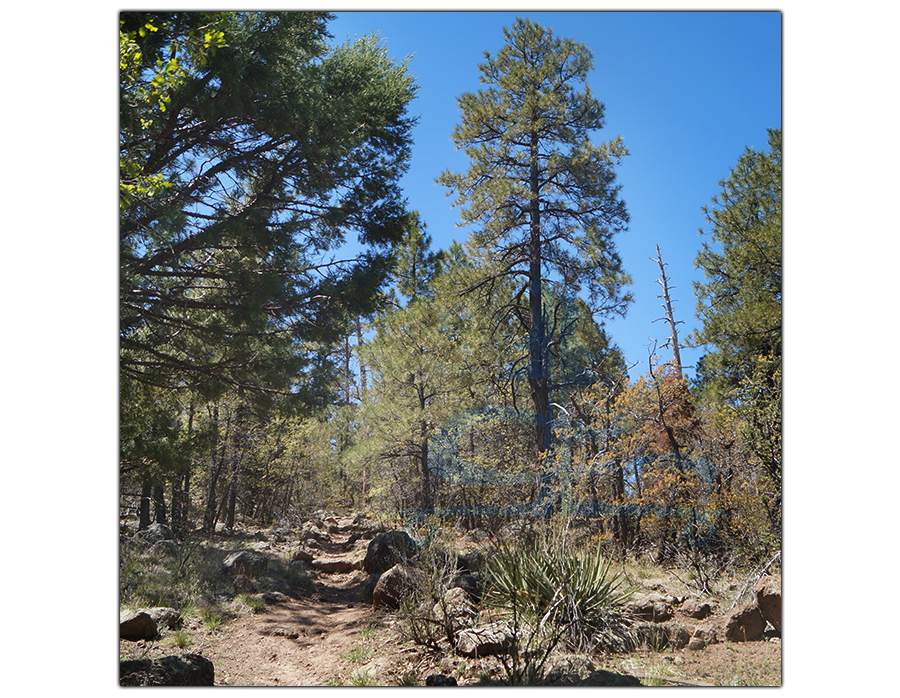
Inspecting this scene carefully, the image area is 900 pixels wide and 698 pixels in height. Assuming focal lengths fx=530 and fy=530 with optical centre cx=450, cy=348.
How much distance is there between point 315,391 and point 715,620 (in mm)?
4887

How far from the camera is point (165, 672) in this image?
2703mm

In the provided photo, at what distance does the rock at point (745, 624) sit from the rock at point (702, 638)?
0.33 ft

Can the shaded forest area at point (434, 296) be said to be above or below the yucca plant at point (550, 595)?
above

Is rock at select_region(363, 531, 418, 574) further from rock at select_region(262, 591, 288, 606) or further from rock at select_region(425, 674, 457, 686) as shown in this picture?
rock at select_region(425, 674, 457, 686)

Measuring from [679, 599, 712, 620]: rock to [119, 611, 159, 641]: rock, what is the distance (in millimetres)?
4126

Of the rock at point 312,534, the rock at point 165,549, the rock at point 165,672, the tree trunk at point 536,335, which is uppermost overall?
the tree trunk at point 536,335

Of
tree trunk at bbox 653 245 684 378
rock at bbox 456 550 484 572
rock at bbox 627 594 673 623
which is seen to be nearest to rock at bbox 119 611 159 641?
rock at bbox 456 550 484 572

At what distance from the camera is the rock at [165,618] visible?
3.96 m

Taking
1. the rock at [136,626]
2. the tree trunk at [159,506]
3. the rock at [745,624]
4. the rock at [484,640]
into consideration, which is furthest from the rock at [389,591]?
the tree trunk at [159,506]

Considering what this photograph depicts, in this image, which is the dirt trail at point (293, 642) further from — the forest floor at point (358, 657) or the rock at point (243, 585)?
the rock at point (243, 585)

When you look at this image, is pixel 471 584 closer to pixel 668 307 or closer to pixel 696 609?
pixel 696 609

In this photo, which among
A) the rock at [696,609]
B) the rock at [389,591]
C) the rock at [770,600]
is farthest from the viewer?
the rock at [389,591]

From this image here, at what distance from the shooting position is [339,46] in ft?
19.4

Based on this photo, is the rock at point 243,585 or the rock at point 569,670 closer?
the rock at point 569,670
